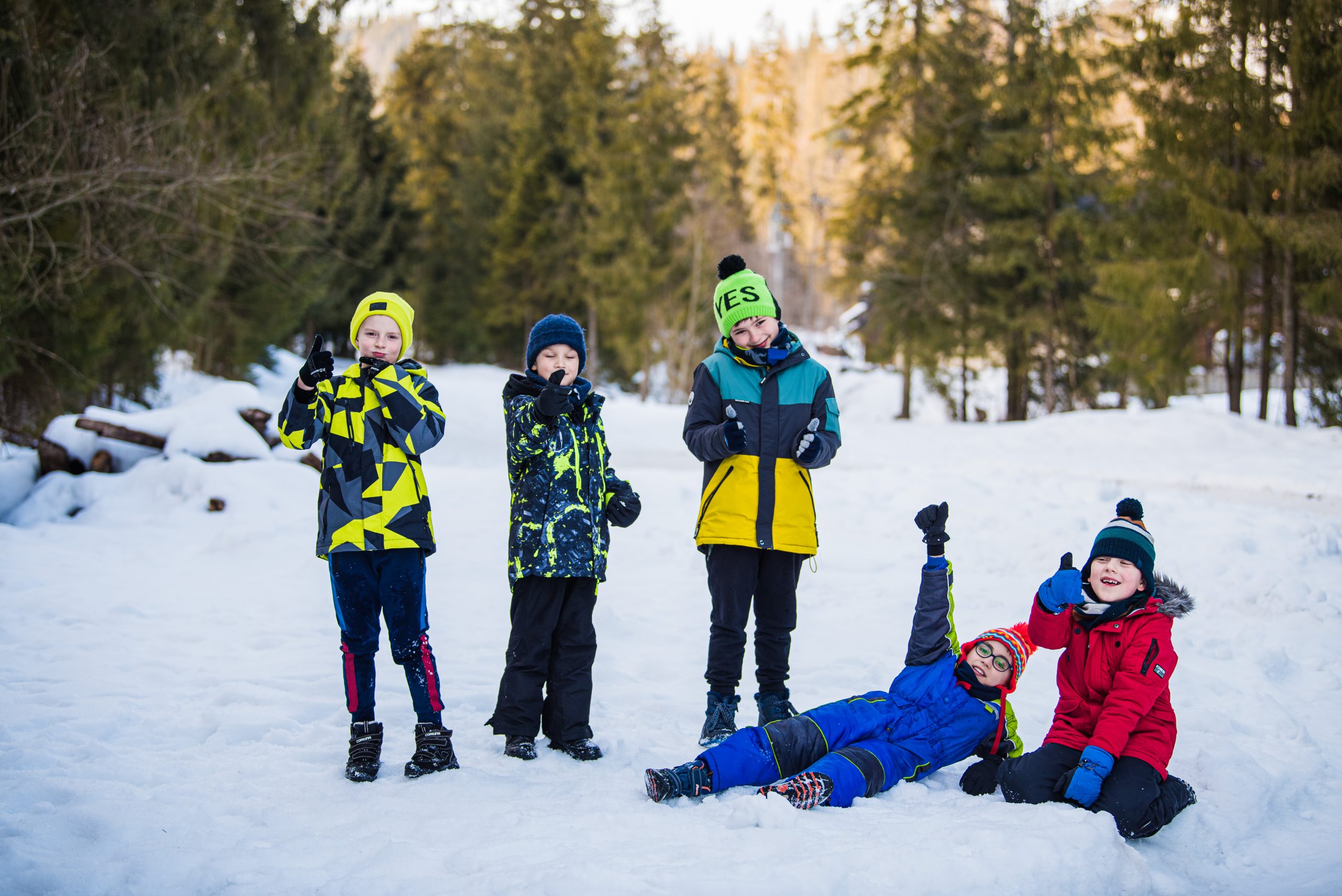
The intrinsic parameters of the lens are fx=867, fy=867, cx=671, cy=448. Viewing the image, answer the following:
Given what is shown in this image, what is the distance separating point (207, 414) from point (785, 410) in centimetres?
737

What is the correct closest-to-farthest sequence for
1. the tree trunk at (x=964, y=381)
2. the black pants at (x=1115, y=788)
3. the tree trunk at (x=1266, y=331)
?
1. the black pants at (x=1115, y=788)
2. the tree trunk at (x=1266, y=331)
3. the tree trunk at (x=964, y=381)

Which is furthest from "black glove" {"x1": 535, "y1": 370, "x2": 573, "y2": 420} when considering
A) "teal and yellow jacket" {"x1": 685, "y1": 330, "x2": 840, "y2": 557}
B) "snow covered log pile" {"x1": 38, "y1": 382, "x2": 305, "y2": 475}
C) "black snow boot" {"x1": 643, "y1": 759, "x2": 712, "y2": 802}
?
"snow covered log pile" {"x1": 38, "y1": 382, "x2": 305, "y2": 475}

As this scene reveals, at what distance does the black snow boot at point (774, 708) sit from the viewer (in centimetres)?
376

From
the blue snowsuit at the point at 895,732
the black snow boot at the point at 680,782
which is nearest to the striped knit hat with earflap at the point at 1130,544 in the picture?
the blue snowsuit at the point at 895,732

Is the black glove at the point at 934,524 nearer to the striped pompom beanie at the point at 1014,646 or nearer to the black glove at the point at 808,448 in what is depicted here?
the striped pompom beanie at the point at 1014,646

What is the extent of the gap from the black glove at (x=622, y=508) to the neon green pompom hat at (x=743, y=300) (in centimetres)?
84

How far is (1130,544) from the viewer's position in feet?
10.7

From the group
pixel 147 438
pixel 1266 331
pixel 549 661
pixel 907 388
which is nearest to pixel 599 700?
pixel 549 661

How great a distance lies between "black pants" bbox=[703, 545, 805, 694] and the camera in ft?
12.4

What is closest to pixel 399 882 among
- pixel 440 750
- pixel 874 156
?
pixel 440 750

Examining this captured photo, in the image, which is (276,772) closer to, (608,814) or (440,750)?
(440,750)

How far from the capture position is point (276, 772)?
3.29 m

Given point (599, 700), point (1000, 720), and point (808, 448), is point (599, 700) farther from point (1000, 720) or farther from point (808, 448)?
point (1000, 720)

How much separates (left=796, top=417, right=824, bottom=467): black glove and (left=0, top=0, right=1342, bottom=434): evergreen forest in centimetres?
717
